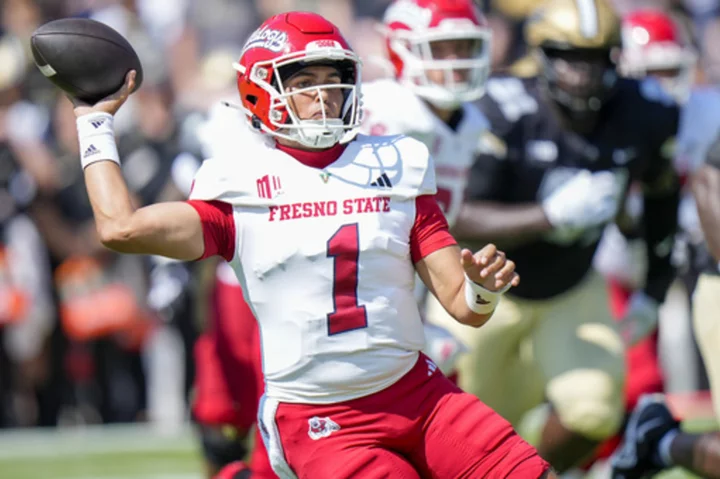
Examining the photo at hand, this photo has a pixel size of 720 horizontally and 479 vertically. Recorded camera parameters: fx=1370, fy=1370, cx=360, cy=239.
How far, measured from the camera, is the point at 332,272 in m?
3.22

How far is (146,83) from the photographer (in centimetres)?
802

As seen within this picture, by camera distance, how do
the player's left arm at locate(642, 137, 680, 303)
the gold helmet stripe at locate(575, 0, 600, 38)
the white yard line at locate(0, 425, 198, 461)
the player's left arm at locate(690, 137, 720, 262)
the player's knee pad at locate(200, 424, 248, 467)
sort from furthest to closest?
1. the white yard line at locate(0, 425, 198, 461)
2. the player's left arm at locate(642, 137, 680, 303)
3. the player's knee pad at locate(200, 424, 248, 467)
4. the gold helmet stripe at locate(575, 0, 600, 38)
5. the player's left arm at locate(690, 137, 720, 262)

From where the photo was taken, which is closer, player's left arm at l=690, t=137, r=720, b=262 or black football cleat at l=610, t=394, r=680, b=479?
player's left arm at l=690, t=137, r=720, b=262

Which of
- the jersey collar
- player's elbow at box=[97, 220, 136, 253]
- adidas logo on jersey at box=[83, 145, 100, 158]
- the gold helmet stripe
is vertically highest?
the gold helmet stripe

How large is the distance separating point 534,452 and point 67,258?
17.8ft

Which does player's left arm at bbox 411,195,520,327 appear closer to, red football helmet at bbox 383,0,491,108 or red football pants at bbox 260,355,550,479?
red football pants at bbox 260,355,550,479

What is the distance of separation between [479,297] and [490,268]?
0.14 metres

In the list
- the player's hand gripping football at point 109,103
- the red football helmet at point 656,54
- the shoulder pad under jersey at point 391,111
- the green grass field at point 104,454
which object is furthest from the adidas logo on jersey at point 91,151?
the red football helmet at point 656,54

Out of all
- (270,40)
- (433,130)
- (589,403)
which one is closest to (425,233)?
(270,40)

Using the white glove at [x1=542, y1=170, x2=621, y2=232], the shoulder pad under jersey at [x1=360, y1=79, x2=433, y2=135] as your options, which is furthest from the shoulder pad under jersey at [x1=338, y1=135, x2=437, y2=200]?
the white glove at [x1=542, y1=170, x2=621, y2=232]

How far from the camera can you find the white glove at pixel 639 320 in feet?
18.1

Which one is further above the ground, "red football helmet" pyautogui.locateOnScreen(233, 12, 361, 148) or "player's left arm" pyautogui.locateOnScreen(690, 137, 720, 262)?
"red football helmet" pyautogui.locateOnScreen(233, 12, 361, 148)

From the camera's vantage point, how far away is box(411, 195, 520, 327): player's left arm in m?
3.09

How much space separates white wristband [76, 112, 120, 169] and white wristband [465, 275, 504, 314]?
2.84ft
